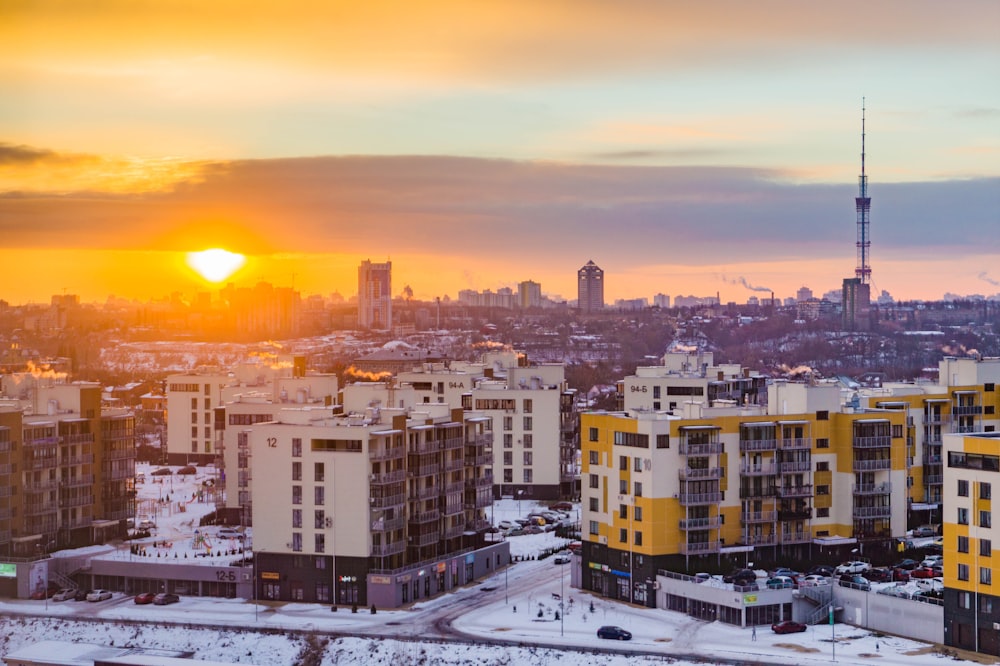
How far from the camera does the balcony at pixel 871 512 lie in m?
25.7

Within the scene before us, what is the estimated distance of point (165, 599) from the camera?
24.0m

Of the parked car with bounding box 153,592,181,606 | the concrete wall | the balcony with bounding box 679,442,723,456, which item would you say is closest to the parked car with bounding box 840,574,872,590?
the concrete wall

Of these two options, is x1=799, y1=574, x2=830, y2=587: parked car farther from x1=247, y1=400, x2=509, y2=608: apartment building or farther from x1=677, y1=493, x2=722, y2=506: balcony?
x1=247, y1=400, x2=509, y2=608: apartment building

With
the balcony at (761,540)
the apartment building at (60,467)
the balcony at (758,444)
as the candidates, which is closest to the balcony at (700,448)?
the balcony at (758,444)

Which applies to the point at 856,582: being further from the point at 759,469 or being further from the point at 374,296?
the point at 374,296

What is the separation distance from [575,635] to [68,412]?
35.3 ft

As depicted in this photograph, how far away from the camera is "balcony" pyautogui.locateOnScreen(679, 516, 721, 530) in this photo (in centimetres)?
2378

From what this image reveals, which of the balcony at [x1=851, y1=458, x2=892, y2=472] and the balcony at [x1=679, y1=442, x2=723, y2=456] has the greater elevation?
the balcony at [x1=679, y1=442, x2=723, y2=456]

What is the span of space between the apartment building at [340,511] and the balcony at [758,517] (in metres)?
4.94

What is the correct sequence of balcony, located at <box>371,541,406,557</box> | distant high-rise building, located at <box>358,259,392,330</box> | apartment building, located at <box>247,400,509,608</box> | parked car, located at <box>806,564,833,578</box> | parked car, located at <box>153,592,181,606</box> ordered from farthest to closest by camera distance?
distant high-rise building, located at <box>358,259,392,330</box>
parked car, located at <box>806,564,833,578</box>
parked car, located at <box>153,592,181,606</box>
balcony, located at <box>371,541,406,557</box>
apartment building, located at <box>247,400,509,608</box>

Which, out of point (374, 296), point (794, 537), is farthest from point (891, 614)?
point (374, 296)

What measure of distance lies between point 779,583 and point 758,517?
244 cm

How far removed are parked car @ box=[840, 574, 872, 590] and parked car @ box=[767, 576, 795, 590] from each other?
0.77 metres

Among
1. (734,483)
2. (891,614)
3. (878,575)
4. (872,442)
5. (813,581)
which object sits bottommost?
(891,614)
